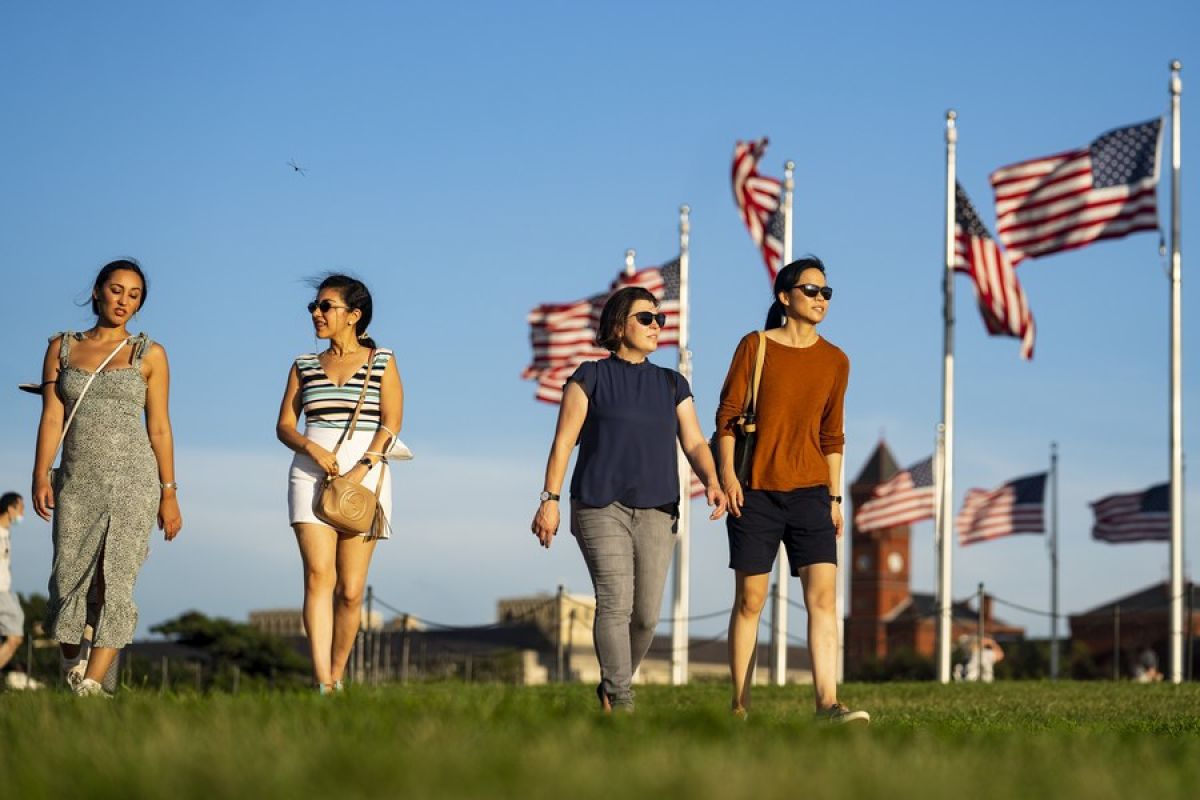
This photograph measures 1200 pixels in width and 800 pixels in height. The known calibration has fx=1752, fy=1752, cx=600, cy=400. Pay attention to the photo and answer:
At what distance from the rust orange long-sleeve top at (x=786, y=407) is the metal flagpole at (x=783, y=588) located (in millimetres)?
16761

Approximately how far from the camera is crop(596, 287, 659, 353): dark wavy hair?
805 centimetres

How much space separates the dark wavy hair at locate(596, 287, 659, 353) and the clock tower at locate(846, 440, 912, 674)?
394 ft

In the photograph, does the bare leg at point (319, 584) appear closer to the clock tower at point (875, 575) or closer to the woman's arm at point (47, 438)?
the woman's arm at point (47, 438)

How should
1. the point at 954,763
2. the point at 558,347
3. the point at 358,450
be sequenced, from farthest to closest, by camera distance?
1. the point at 558,347
2. the point at 358,450
3. the point at 954,763

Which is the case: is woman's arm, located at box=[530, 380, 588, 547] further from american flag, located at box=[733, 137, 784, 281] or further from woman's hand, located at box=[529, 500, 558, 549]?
american flag, located at box=[733, 137, 784, 281]

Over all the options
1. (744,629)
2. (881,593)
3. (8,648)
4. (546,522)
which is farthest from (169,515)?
(881,593)

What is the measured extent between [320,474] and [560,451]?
1.24m

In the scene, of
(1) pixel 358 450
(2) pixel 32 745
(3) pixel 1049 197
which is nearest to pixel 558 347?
(3) pixel 1049 197

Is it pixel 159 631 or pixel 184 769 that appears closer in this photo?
pixel 184 769

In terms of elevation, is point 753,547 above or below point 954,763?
above

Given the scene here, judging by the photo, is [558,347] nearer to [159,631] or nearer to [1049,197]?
[1049,197]

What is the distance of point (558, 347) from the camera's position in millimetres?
26594

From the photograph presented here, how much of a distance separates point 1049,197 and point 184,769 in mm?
19493

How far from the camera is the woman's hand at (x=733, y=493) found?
792cm
